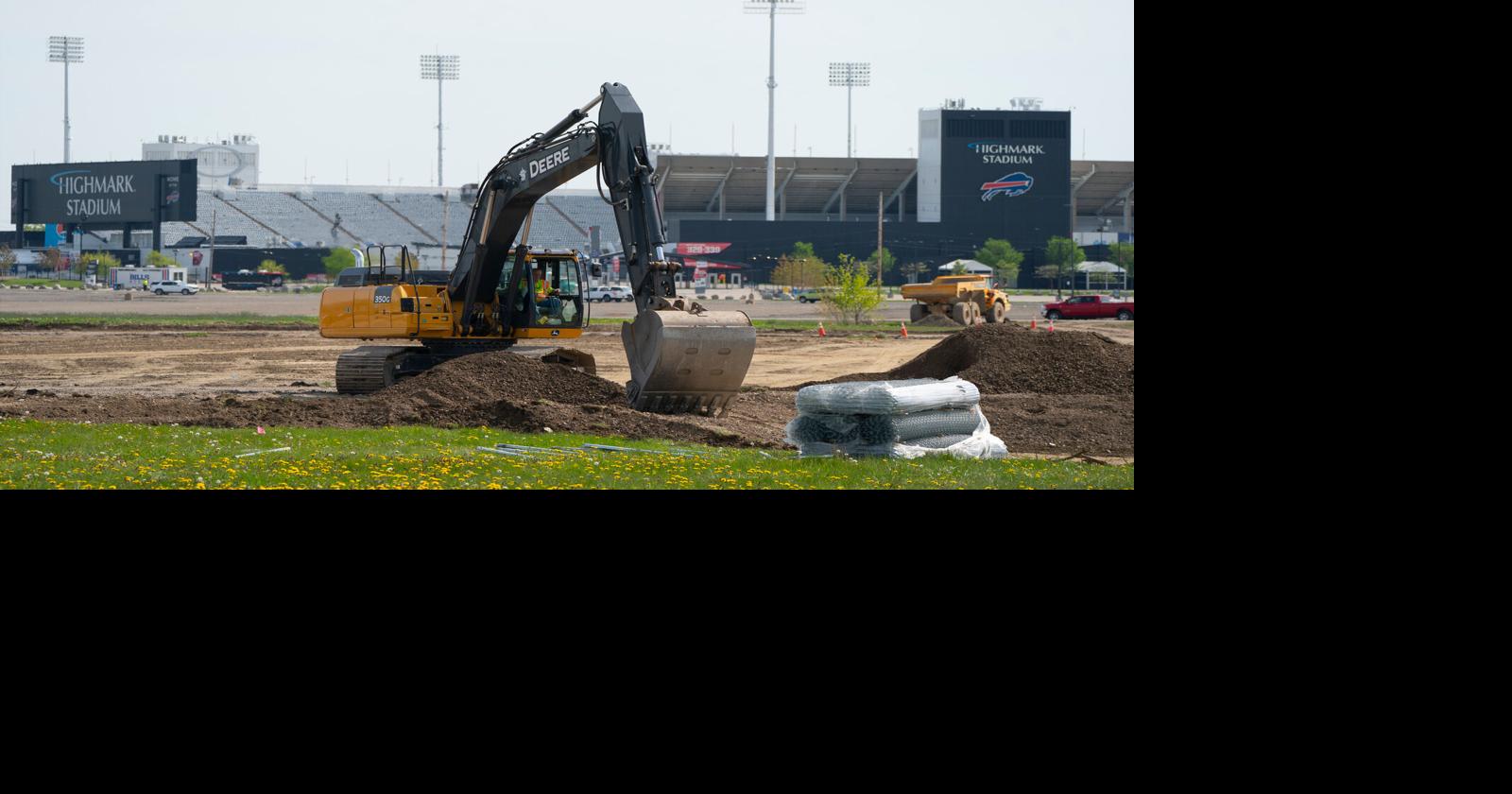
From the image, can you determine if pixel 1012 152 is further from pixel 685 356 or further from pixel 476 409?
pixel 476 409

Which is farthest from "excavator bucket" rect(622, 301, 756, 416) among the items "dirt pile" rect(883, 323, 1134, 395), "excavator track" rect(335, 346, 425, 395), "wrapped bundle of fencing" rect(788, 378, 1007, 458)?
"excavator track" rect(335, 346, 425, 395)

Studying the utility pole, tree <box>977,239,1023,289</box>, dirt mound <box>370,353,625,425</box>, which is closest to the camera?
dirt mound <box>370,353,625,425</box>

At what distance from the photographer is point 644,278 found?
56.1 feet

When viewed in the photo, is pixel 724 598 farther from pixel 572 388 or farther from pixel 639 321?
pixel 572 388

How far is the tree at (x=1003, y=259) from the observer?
331 ft

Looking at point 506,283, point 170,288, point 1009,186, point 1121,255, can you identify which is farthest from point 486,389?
point 1009,186

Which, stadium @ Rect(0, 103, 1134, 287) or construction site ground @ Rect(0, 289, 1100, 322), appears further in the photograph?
stadium @ Rect(0, 103, 1134, 287)

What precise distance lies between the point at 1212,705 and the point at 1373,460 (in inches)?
41.5

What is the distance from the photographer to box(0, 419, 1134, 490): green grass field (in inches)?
426

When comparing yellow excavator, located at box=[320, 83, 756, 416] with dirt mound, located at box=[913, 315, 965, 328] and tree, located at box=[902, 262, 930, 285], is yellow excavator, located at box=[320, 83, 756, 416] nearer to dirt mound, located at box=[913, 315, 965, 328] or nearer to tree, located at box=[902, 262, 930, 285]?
dirt mound, located at box=[913, 315, 965, 328]

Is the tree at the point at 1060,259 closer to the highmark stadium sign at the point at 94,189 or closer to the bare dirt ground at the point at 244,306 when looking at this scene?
the bare dirt ground at the point at 244,306

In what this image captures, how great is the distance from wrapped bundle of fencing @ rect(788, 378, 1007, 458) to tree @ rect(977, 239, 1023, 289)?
87.3 m

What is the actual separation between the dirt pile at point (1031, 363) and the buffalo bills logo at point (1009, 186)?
86.4 m

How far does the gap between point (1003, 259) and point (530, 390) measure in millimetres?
86917
